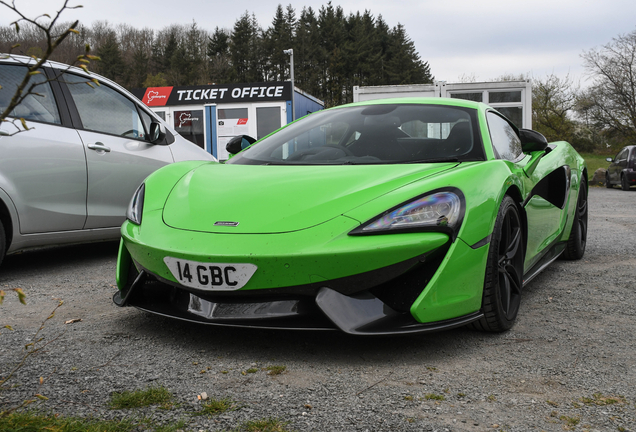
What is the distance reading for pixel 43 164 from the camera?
4.21m

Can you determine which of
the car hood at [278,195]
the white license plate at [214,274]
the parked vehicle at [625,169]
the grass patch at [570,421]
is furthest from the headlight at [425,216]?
the parked vehicle at [625,169]

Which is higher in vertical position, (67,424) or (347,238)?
(347,238)

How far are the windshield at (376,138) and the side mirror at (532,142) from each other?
49 cm

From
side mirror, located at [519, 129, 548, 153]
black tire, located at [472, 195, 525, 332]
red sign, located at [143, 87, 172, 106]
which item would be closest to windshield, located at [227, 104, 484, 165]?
black tire, located at [472, 195, 525, 332]

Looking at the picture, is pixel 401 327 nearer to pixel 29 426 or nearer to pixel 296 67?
pixel 29 426

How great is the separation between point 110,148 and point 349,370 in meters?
3.24

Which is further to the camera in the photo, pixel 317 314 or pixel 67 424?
pixel 317 314

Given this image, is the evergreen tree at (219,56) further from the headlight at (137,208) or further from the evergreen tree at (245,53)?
the headlight at (137,208)

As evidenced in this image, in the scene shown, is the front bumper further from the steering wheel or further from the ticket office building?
the ticket office building

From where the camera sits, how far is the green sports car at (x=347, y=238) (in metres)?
2.29

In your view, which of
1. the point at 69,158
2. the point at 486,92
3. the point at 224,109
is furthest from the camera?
the point at 224,109

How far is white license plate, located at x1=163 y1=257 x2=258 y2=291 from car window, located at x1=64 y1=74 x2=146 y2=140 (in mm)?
2733

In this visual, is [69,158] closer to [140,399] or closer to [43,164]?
[43,164]

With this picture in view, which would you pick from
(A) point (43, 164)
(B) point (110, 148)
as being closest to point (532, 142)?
(B) point (110, 148)
